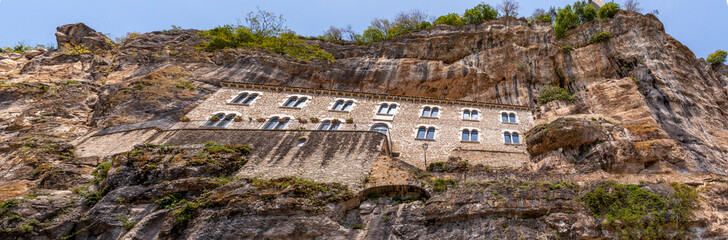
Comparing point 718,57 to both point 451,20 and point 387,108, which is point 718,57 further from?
point 387,108

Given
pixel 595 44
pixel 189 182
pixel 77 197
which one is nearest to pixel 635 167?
pixel 595 44

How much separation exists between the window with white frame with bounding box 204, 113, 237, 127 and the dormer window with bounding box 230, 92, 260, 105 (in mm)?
1668

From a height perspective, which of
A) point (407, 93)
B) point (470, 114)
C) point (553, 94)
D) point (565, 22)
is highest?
point (565, 22)

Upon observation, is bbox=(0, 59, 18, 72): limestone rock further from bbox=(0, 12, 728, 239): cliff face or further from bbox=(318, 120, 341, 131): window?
bbox=(318, 120, 341, 131): window

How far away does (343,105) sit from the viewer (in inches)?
938

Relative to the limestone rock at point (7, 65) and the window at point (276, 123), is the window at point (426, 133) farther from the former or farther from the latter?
the limestone rock at point (7, 65)

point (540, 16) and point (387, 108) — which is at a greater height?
point (540, 16)

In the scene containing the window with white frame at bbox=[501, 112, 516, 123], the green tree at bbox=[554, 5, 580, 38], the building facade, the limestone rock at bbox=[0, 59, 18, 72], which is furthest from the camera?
the green tree at bbox=[554, 5, 580, 38]

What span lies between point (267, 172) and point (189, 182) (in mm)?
3163

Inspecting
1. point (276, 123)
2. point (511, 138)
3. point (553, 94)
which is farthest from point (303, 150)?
point (553, 94)

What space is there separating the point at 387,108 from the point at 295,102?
6.26m

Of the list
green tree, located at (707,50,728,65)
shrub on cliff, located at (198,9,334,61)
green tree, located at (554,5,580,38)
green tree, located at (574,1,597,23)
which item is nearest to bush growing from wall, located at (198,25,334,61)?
shrub on cliff, located at (198,9,334,61)

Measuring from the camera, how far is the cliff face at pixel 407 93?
12531 mm

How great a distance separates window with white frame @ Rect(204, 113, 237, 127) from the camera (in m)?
21.4
